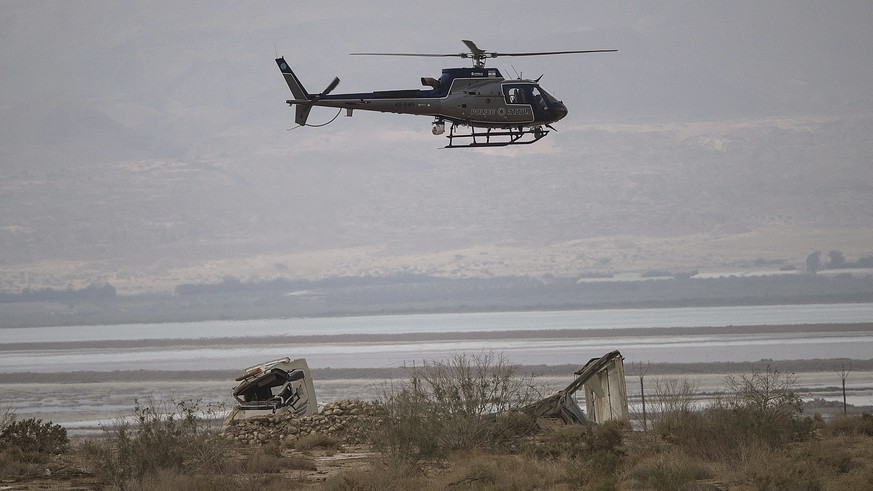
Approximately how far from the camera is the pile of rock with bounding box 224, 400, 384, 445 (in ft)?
86.7

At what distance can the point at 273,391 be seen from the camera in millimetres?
28844

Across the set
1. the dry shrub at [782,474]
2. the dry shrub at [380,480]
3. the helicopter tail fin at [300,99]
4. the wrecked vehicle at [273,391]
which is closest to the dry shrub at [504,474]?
the dry shrub at [380,480]

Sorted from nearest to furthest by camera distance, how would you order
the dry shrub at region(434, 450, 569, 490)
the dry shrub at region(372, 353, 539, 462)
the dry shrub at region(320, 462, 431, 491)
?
the dry shrub at region(320, 462, 431, 491)
the dry shrub at region(434, 450, 569, 490)
the dry shrub at region(372, 353, 539, 462)

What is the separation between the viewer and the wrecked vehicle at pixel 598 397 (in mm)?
26062

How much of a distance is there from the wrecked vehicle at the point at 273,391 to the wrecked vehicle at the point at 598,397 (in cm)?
662

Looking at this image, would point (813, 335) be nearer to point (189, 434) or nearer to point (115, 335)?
point (189, 434)

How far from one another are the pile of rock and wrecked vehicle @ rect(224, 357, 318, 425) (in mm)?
460

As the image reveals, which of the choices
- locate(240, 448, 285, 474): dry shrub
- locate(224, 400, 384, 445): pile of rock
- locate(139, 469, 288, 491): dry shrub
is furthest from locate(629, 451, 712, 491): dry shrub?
locate(224, 400, 384, 445): pile of rock

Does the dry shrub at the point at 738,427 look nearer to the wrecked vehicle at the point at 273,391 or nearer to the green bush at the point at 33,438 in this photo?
the wrecked vehicle at the point at 273,391

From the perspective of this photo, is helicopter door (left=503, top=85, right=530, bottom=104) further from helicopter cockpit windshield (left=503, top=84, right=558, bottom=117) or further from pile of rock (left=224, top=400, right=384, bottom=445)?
pile of rock (left=224, top=400, right=384, bottom=445)

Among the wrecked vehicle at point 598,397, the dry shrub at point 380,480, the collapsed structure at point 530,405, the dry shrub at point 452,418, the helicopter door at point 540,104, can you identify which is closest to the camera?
the dry shrub at point 380,480

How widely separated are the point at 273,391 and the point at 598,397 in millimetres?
8489

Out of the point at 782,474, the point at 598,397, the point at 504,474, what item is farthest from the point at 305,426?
the point at 782,474

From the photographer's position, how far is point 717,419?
76.1ft
